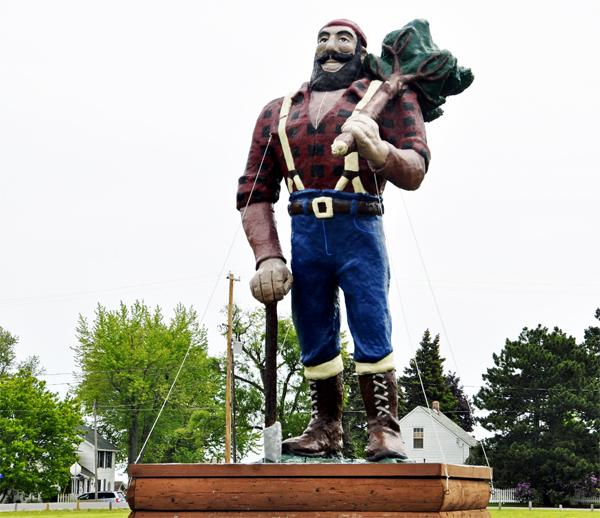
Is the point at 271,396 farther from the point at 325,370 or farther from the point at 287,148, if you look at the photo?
the point at 287,148

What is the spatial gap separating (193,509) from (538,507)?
28.0 meters

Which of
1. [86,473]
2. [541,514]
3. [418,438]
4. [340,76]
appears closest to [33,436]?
[418,438]

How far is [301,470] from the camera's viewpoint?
396cm

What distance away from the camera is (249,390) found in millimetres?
26438

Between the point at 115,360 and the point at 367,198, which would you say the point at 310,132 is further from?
the point at 115,360

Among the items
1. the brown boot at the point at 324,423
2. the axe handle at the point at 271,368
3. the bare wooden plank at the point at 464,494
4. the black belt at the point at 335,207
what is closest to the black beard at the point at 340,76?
the black belt at the point at 335,207

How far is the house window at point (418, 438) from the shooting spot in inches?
1211

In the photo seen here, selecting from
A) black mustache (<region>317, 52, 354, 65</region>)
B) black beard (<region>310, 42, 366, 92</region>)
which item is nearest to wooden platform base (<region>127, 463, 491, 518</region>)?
black beard (<region>310, 42, 366, 92</region>)

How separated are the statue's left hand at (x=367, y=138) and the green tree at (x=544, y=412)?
25273mm

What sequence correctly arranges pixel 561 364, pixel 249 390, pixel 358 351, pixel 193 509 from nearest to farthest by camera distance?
pixel 193 509 < pixel 358 351 < pixel 249 390 < pixel 561 364

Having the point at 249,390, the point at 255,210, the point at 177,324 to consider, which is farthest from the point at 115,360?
the point at 255,210

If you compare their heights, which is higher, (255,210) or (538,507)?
(255,210)

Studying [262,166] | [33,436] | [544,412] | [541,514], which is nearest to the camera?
[262,166]

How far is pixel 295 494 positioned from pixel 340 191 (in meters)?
1.72
